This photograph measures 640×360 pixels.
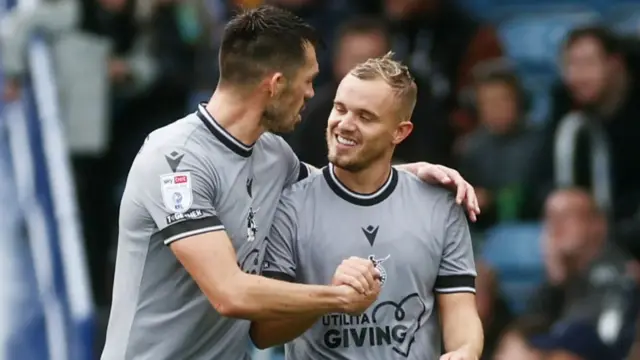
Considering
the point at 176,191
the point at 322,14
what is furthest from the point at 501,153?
the point at 176,191

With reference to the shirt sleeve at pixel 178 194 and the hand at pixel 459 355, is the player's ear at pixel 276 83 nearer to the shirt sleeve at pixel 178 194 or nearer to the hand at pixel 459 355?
the shirt sleeve at pixel 178 194

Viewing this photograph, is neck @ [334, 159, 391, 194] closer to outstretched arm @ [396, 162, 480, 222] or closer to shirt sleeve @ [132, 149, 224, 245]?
outstretched arm @ [396, 162, 480, 222]

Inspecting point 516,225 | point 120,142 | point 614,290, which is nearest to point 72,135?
point 120,142

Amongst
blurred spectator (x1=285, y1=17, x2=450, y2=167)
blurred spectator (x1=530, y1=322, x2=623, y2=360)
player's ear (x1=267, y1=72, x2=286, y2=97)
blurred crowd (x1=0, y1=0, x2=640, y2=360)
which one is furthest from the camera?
blurred spectator (x1=285, y1=17, x2=450, y2=167)

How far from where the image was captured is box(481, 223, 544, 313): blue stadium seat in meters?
9.10

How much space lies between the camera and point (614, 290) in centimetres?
786

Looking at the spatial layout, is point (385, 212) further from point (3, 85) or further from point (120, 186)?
point (120, 186)

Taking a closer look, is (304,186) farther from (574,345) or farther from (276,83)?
(574,345)

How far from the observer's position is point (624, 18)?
35.0 ft

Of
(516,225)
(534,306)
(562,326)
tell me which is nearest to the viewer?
(562,326)

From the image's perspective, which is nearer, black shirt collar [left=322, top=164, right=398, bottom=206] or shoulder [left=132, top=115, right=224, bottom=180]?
shoulder [left=132, top=115, right=224, bottom=180]

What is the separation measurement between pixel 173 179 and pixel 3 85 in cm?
444

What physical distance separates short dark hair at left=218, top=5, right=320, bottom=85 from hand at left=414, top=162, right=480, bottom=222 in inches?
21.7

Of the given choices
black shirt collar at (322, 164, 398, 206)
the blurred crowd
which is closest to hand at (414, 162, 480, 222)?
black shirt collar at (322, 164, 398, 206)
